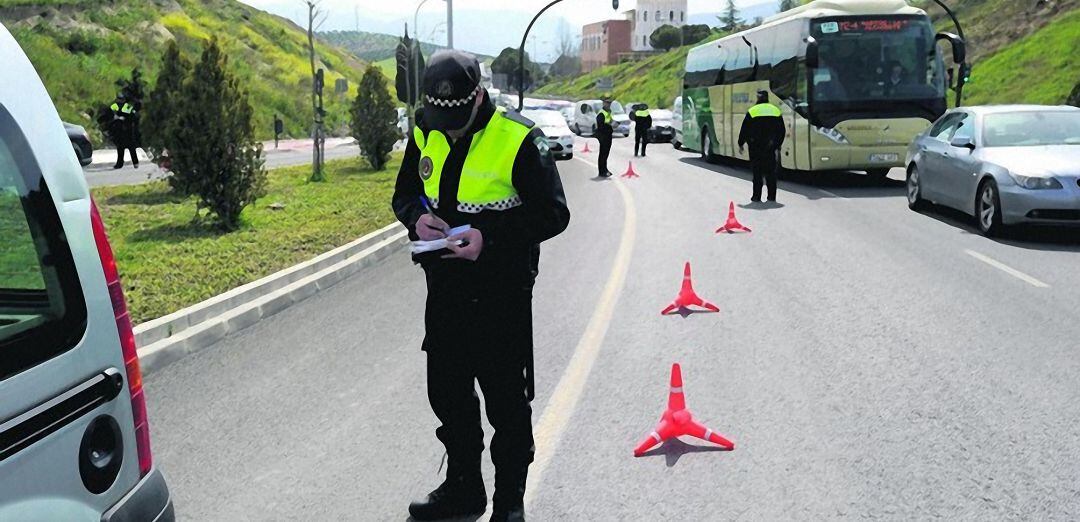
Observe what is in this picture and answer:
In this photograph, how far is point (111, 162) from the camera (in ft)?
104

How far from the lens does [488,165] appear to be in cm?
378

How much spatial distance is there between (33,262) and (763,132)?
47.5 ft

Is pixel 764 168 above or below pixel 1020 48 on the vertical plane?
below

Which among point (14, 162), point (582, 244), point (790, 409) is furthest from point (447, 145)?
point (582, 244)

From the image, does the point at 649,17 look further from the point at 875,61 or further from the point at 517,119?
the point at 517,119

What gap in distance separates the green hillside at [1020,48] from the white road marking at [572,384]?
33.2 m

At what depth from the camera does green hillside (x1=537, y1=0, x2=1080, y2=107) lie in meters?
43.1

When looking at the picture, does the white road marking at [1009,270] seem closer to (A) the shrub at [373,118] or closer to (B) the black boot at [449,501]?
(B) the black boot at [449,501]

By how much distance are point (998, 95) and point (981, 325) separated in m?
42.1

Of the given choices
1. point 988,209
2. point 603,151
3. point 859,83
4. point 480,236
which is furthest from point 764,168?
point 480,236

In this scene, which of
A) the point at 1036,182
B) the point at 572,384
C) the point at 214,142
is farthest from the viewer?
the point at 214,142

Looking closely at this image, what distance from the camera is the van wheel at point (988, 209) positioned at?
40.6ft

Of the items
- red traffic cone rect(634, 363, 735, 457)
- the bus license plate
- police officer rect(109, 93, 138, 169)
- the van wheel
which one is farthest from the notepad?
police officer rect(109, 93, 138, 169)

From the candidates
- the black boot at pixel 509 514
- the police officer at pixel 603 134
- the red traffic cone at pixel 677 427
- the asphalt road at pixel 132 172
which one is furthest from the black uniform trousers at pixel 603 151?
the black boot at pixel 509 514
